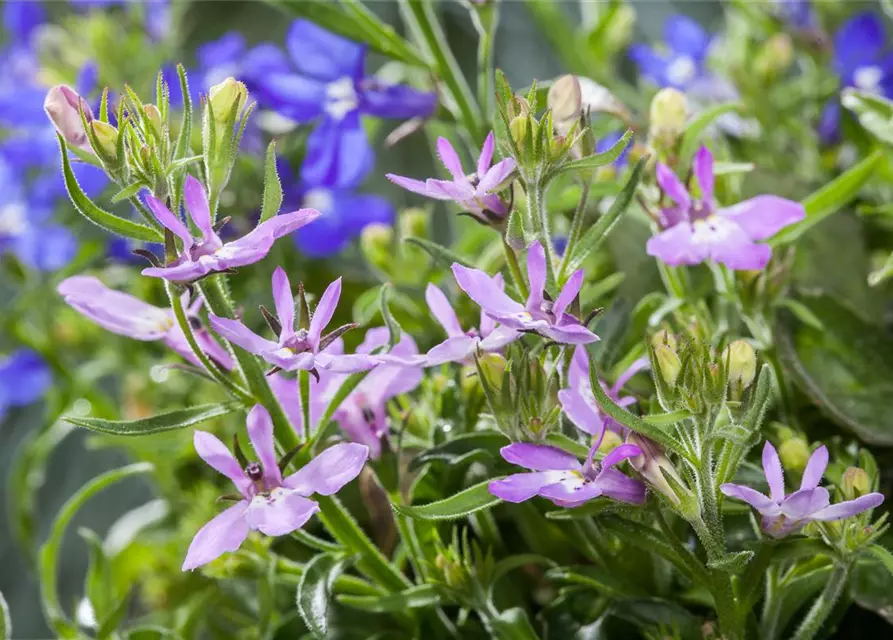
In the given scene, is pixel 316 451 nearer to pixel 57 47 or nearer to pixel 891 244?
pixel 891 244

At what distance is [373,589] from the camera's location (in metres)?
0.45

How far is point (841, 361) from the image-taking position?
522 mm

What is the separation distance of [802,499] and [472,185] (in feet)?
0.49

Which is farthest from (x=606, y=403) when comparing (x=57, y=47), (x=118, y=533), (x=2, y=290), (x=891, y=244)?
(x=2, y=290)

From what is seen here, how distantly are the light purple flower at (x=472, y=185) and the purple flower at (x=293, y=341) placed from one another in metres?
0.04

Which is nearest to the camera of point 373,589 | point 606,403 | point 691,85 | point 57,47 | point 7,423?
point 606,403

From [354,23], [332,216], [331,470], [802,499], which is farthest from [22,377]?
[802,499]

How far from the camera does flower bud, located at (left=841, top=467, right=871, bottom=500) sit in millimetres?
385

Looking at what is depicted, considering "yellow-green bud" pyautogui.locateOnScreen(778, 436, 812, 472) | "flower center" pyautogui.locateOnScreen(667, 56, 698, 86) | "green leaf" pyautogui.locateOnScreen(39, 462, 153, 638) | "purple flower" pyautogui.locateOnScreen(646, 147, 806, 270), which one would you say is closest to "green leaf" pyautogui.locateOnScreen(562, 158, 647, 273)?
"purple flower" pyautogui.locateOnScreen(646, 147, 806, 270)

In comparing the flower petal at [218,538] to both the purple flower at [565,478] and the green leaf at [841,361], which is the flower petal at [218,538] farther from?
the green leaf at [841,361]

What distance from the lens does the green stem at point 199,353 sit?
0.36 metres

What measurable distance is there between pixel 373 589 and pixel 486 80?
252mm

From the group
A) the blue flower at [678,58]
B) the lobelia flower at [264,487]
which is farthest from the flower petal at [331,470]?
the blue flower at [678,58]

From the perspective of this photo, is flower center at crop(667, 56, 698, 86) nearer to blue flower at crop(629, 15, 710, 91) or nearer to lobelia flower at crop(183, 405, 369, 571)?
blue flower at crop(629, 15, 710, 91)
